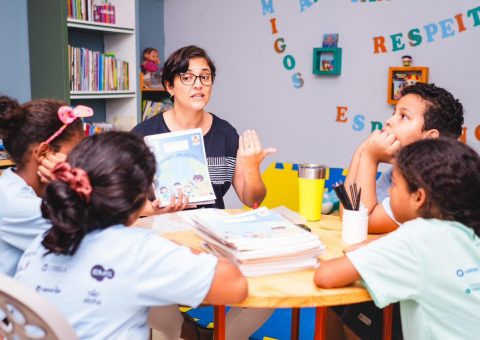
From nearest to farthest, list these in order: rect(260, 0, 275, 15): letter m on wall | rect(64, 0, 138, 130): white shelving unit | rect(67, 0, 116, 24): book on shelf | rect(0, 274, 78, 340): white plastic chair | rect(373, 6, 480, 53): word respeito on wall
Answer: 1. rect(0, 274, 78, 340): white plastic chair
2. rect(373, 6, 480, 53): word respeito on wall
3. rect(67, 0, 116, 24): book on shelf
4. rect(64, 0, 138, 130): white shelving unit
5. rect(260, 0, 275, 15): letter m on wall

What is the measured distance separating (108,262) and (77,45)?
3.11m

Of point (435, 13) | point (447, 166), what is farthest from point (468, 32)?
point (447, 166)

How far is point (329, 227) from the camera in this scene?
5.54 ft

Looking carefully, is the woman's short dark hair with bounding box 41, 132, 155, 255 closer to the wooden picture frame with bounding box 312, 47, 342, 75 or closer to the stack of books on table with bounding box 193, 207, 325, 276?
the stack of books on table with bounding box 193, 207, 325, 276

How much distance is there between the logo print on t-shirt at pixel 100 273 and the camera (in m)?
1.04

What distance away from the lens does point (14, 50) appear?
3516 millimetres

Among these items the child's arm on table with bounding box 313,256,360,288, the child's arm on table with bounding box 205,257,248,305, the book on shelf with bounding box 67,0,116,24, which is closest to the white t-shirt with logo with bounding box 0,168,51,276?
the child's arm on table with bounding box 205,257,248,305

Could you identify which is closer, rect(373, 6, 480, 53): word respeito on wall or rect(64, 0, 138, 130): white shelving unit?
rect(373, 6, 480, 53): word respeito on wall

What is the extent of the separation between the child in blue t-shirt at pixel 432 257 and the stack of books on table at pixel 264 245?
0.29 feet

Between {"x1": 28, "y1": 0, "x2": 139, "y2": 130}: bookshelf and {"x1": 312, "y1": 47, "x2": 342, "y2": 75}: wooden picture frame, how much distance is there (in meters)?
1.27

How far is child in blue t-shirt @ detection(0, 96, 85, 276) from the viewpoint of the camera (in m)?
1.40

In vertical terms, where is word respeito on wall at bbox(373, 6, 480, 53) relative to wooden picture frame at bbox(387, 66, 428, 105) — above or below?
above

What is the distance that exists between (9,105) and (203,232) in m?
0.64

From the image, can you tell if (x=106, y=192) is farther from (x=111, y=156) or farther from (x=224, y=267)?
(x=224, y=267)
